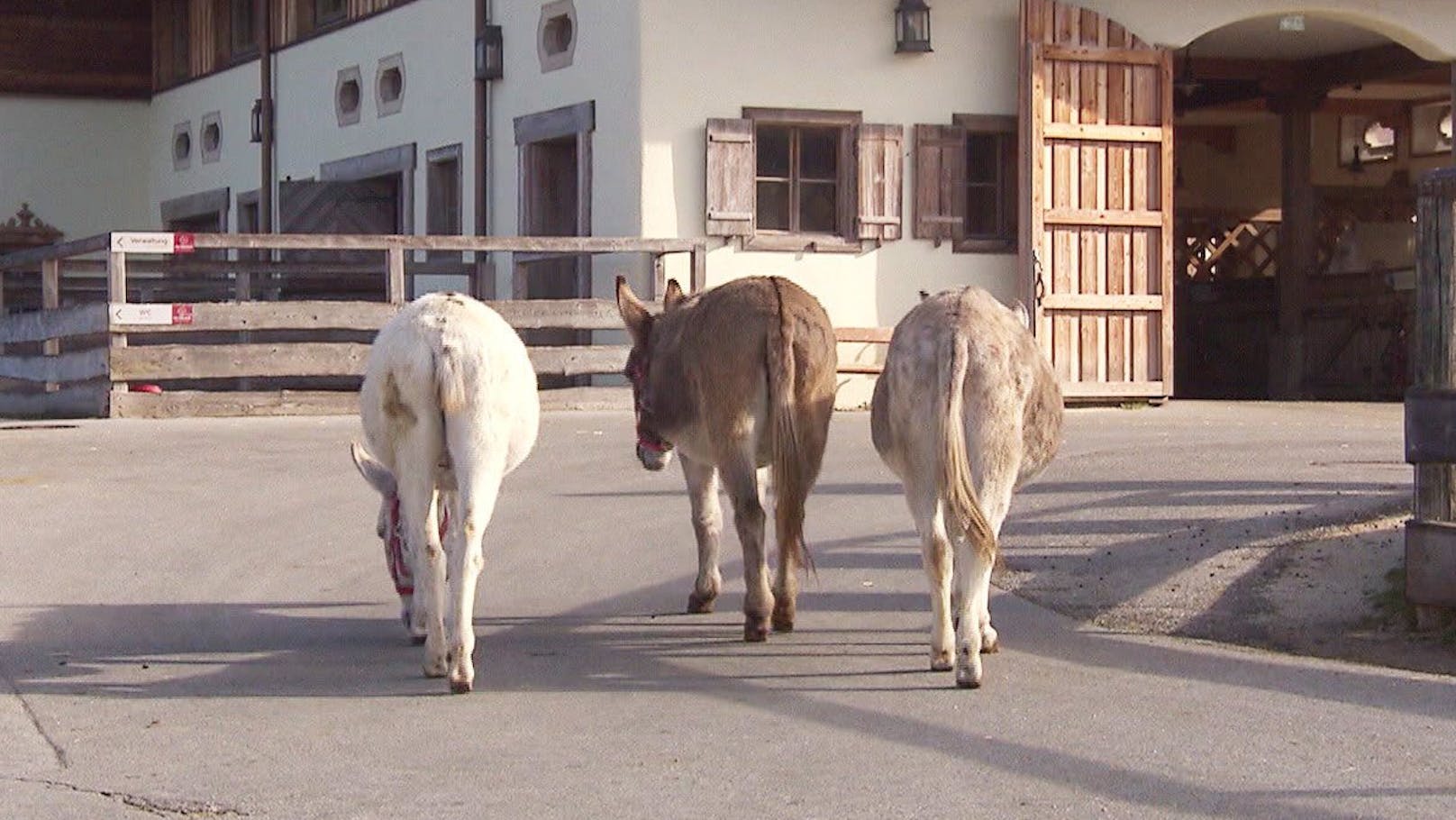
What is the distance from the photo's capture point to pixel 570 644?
916cm

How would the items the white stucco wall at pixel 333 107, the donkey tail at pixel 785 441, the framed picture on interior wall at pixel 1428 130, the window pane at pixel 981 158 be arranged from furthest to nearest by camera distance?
the framed picture on interior wall at pixel 1428 130 → the white stucco wall at pixel 333 107 → the window pane at pixel 981 158 → the donkey tail at pixel 785 441

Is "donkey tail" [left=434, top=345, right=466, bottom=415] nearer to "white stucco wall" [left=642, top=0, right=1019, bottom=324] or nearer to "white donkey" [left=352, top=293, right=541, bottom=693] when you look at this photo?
"white donkey" [left=352, top=293, right=541, bottom=693]

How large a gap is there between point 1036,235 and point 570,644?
12.7 metres

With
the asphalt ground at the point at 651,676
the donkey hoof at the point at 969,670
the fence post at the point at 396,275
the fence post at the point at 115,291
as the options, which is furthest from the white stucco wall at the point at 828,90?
the donkey hoof at the point at 969,670

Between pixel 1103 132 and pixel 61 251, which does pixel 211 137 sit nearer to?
Result: pixel 61 251

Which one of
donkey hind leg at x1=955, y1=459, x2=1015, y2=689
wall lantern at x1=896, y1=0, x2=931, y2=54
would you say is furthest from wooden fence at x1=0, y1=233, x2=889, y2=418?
donkey hind leg at x1=955, y1=459, x2=1015, y2=689

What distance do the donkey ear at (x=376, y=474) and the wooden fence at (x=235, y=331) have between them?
9863 mm

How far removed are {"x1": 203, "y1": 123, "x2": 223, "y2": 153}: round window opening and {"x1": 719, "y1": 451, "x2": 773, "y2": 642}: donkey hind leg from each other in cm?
2247

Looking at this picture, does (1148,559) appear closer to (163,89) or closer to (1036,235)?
(1036,235)

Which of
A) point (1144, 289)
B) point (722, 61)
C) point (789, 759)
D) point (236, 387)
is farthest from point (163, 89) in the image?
point (789, 759)

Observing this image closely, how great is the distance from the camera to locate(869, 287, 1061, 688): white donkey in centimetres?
801

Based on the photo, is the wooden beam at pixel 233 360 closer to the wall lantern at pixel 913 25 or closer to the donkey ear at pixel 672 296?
the wall lantern at pixel 913 25

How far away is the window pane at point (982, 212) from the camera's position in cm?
2211

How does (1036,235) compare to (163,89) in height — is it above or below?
below
